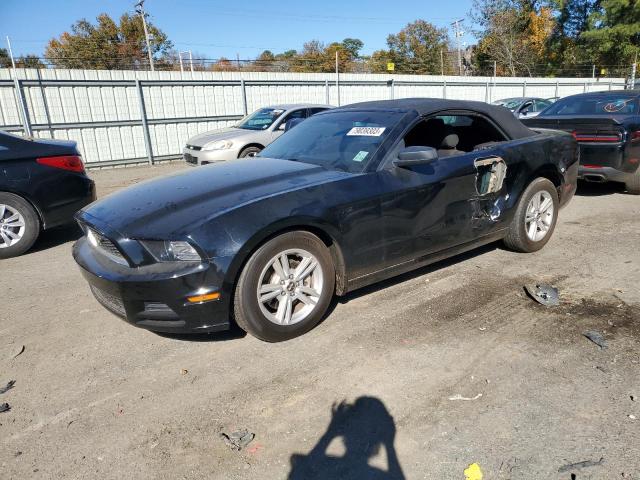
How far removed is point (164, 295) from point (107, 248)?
66 centimetres

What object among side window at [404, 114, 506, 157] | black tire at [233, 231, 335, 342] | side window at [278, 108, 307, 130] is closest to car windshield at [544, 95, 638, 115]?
side window at [404, 114, 506, 157]

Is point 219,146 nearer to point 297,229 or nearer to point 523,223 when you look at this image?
point 523,223

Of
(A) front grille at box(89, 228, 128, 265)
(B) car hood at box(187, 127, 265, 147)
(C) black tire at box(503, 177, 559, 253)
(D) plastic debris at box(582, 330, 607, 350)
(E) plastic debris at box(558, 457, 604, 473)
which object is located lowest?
(D) plastic debris at box(582, 330, 607, 350)

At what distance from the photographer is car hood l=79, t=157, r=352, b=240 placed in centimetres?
297

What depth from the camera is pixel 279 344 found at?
3295mm

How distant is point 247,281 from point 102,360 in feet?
3.67

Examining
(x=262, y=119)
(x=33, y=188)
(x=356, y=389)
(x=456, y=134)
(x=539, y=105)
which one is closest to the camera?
(x=356, y=389)

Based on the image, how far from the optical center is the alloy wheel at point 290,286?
3137 millimetres

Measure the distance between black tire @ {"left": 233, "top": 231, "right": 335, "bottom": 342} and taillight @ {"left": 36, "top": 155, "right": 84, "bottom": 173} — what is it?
371cm

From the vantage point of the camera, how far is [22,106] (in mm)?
12164

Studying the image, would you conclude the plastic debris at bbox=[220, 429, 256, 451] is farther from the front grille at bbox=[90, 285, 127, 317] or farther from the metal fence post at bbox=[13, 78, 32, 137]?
the metal fence post at bbox=[13, 78, 32, 137]

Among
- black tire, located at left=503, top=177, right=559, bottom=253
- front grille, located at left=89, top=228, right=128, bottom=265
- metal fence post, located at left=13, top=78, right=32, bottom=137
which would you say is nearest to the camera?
front grille, located at left=89, top=228, right=128, bottom=265

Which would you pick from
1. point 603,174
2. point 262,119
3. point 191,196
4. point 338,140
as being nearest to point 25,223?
point 191,196

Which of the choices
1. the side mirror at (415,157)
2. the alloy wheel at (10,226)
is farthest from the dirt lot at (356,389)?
the alloy wheel at (10,226)
